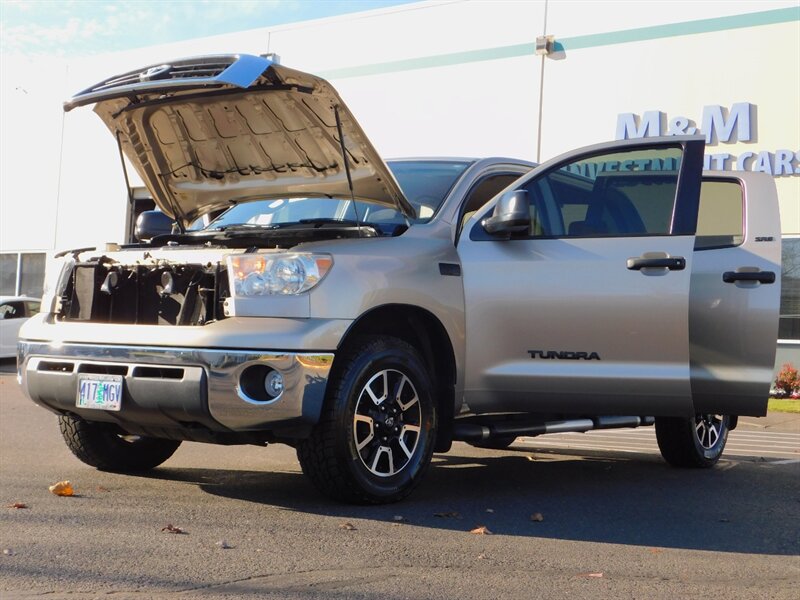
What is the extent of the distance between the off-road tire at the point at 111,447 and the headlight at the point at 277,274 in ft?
4.47

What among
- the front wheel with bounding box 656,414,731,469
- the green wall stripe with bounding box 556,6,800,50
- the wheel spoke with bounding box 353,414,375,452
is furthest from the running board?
the green wall stripe with bounding box 556,6,800,50

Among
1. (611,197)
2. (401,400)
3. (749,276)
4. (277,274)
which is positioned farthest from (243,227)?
(749,276)

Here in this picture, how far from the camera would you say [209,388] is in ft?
16.5

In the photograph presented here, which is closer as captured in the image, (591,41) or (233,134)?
(233,134)

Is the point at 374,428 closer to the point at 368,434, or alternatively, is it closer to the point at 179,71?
the point at 368,434

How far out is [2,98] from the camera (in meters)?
28.0

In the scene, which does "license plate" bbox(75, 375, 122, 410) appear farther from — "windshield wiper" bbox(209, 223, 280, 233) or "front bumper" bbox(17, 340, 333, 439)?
"windshield wiper" bbox(209, 223, 280, 233)

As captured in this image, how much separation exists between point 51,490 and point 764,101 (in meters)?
14.2

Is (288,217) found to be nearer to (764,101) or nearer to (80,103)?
(80,103)

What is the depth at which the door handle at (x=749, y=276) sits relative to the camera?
5867mm

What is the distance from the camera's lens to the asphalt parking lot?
3982mm

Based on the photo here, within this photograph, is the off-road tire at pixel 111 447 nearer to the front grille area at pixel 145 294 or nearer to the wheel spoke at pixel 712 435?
the front grille area at pixel 145 294

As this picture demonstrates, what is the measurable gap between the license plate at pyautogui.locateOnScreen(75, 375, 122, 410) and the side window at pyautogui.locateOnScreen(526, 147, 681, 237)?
92.2 inches

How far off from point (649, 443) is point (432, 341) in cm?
464
